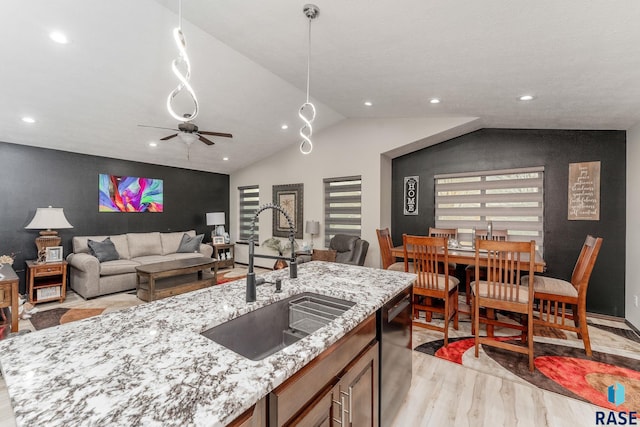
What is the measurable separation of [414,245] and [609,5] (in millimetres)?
2169

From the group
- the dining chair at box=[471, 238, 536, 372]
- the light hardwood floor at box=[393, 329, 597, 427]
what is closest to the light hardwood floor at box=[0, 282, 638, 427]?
the light hardwood floor at box=[393, 329, 597, 427]

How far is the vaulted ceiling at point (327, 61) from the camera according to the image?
187cm

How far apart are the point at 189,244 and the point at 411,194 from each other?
4521 millimetres

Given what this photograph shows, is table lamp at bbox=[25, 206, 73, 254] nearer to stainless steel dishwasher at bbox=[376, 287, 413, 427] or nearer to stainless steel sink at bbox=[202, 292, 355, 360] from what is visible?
stainless steel sink at bbox=[202, 292, 355, 360]

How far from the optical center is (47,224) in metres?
4.25

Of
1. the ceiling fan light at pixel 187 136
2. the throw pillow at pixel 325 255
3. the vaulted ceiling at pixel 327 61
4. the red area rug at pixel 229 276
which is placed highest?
the vaulted ceiling at pixel 327 61

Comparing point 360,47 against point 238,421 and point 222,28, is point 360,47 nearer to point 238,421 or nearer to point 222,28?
point 222,28

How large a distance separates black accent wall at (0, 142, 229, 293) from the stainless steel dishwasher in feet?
18.6

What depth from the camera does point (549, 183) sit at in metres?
3.87

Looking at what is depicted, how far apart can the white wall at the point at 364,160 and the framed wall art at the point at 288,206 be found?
0.42 feet

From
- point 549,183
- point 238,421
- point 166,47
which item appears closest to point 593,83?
point 549,183

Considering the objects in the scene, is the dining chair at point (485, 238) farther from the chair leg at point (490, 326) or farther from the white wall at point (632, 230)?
the white wall at point (632, 230)

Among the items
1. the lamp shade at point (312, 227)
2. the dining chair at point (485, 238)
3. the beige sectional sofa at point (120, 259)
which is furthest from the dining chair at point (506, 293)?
the beige sectional sofa at point (120, 259)

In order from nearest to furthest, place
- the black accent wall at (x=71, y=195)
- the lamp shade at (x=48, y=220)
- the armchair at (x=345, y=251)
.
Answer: the lamp shade at (x=48, y=220)
the black accent wall at (x=71, y=195)
the armchair at (x=345, y=251)
